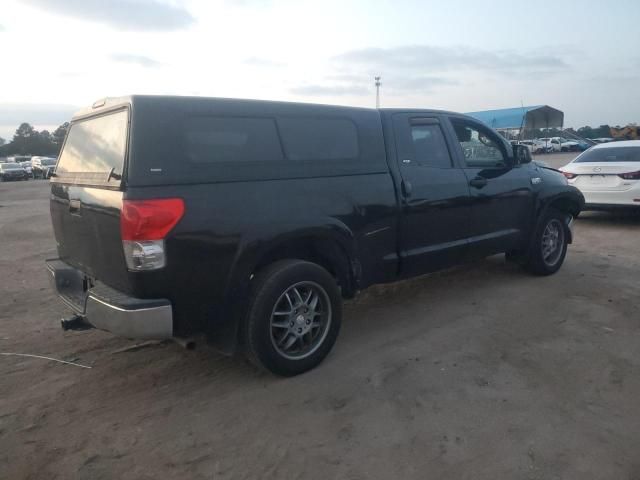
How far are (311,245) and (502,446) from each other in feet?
6.15

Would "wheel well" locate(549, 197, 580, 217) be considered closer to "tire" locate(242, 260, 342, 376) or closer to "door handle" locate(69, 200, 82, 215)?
"tire" locate(242, 260, 342, 376)

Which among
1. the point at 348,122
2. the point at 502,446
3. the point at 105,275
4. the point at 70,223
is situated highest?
the point at 348,122

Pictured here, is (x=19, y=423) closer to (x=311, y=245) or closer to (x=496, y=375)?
(x=311, y=245)

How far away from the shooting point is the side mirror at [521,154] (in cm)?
569

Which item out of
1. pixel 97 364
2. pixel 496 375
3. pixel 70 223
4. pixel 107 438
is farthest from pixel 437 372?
pixel 70 223

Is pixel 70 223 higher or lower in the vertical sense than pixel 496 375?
higher

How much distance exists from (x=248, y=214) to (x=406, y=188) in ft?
5.46

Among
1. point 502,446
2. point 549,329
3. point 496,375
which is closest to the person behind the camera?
point 502,446

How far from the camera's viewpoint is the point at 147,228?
10.0 ft

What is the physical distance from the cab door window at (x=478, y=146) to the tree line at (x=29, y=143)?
83.3m

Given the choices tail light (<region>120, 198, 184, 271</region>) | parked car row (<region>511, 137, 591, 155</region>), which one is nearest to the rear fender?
tail light (<region>120, 198, 184, 271</region>)

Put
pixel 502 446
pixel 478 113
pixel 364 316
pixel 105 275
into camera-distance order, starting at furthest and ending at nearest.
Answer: pixel 478 113, pixel 364 316, pixel 105 275, pixel 502 446

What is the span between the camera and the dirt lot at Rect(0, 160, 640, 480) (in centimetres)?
282

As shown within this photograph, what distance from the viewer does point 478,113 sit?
38344mm
